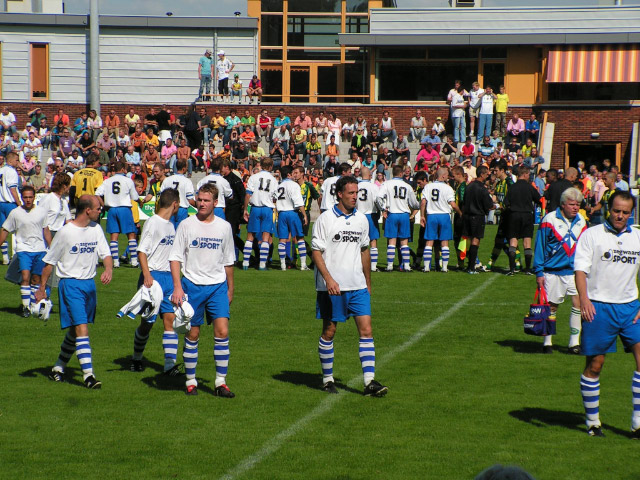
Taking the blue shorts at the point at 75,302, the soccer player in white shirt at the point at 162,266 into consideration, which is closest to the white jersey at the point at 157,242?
the soccer player in white shirt at the point at 162,266

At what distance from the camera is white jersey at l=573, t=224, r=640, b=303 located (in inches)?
296

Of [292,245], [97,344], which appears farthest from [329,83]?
[97,344]

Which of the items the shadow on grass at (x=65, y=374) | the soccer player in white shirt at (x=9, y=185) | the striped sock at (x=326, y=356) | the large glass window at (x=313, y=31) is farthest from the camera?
the large glass window at (x=313, y=31)

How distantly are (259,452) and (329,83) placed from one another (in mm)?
36137

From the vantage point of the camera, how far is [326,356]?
8.89m

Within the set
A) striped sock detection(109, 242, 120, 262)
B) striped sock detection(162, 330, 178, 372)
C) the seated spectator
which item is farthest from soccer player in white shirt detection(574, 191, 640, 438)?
the seated spectator

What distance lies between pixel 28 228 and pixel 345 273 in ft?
20.4

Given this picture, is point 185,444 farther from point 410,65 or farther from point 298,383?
point 410,65

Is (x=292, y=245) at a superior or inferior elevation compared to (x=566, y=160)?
inferior

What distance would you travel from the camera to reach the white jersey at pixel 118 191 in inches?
694

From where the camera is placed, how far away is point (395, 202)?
18281 mm

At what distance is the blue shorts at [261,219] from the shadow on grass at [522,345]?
294 inches

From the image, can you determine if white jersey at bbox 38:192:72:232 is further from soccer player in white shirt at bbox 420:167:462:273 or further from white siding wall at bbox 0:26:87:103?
white siding wall at bbox 0:26:87:103

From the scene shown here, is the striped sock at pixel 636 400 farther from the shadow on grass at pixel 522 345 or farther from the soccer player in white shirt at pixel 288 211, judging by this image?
the soccer player in white shirt at pixel 288 211
